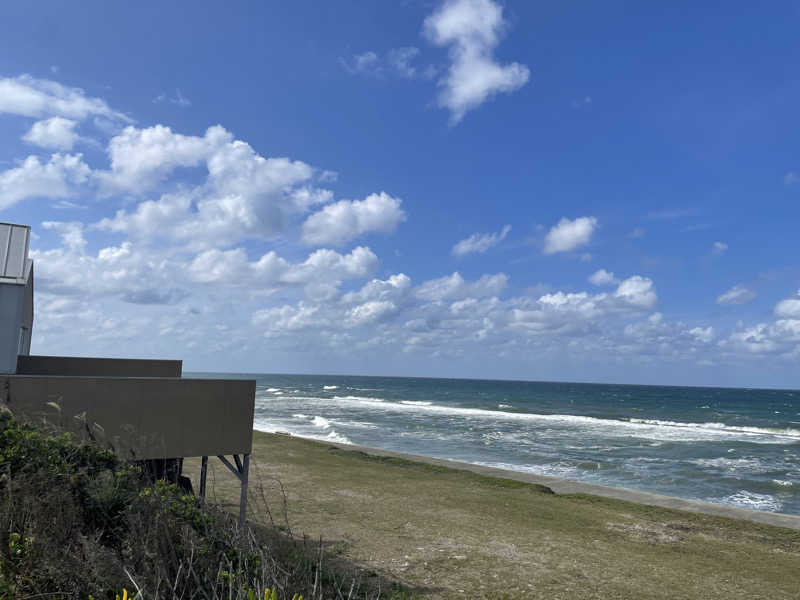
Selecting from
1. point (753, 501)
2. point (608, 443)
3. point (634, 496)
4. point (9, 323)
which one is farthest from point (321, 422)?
point (9, 323)

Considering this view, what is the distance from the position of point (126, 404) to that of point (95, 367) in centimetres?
671

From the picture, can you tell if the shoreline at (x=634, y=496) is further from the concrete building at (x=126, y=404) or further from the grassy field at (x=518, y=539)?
the concrete building at (x=126, y=404)

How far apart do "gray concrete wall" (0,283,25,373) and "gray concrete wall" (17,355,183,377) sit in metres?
3.52

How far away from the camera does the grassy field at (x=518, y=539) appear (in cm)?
1007

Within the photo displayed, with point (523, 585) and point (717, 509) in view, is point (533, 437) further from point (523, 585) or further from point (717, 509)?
point (523, 585)

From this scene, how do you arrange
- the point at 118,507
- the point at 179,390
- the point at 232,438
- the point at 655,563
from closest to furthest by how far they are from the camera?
the point at 118,507 < the point at 179,390 < the point at 232,438 < the point at 655,563

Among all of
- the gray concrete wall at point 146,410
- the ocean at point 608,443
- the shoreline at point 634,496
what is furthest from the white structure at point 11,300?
the ocean at point 608,443

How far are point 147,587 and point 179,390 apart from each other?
4.29 m

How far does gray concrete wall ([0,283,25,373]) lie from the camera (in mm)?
8867

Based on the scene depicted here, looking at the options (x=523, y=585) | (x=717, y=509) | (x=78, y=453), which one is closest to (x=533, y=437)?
(x=717, y=509)

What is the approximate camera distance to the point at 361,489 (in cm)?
1808

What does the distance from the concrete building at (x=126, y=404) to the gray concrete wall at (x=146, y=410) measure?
1 centimetres

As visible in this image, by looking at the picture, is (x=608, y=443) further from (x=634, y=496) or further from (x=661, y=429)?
(x=634, y=496)

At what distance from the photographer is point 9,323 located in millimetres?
8891
